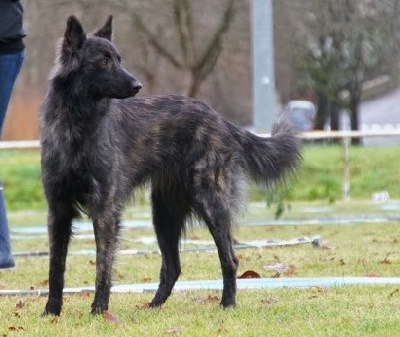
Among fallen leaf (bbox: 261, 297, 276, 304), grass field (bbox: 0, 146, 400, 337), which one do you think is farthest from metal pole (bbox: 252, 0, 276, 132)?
fallen leaf (bbox: 261, 297, 276, 304)

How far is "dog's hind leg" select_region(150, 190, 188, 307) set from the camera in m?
8.87

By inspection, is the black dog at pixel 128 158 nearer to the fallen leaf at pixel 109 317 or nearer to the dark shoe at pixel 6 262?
the fallen leaf at pixel 109 317

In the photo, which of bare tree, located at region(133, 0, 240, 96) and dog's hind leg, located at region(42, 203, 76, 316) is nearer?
dog's hind leg, located at region(42, 203, 76, 316)

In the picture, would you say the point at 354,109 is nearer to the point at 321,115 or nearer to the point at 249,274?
the point at 321,115

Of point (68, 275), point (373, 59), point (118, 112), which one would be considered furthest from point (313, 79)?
point (118, 112)

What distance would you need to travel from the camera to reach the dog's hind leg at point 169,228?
29.1ft

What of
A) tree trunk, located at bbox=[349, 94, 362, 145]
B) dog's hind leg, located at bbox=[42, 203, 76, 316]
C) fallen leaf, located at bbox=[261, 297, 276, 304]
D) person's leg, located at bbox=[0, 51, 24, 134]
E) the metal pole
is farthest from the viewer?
tree trunk, located at bbox=[349, 94, 362, 145]

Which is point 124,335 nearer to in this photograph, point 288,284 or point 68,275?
point 288,284

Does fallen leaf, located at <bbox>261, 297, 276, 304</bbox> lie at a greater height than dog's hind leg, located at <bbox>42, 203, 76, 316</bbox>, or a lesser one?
lesser

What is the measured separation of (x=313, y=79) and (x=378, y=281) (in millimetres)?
24665

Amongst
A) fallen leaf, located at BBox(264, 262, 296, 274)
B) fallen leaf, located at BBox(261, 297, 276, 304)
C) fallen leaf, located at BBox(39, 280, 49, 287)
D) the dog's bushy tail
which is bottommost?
fallen leaf, located at BBox(39, 280, 49, 287)

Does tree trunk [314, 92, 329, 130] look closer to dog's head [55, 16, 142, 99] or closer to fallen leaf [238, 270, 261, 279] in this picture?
fallen leaf [238, 270, 261, 279]

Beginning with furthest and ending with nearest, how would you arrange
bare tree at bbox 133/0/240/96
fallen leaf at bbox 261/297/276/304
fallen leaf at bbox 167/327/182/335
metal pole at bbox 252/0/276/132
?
bare tree at bbox 133/0/240/96, metal pole at bbox 252/0/276/132, fallen leaf at bbox 261/297/276/304, fallen leaf at bbox 167/327/182/335

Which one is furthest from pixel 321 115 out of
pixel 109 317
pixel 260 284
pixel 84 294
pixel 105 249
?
pixel 109 317
